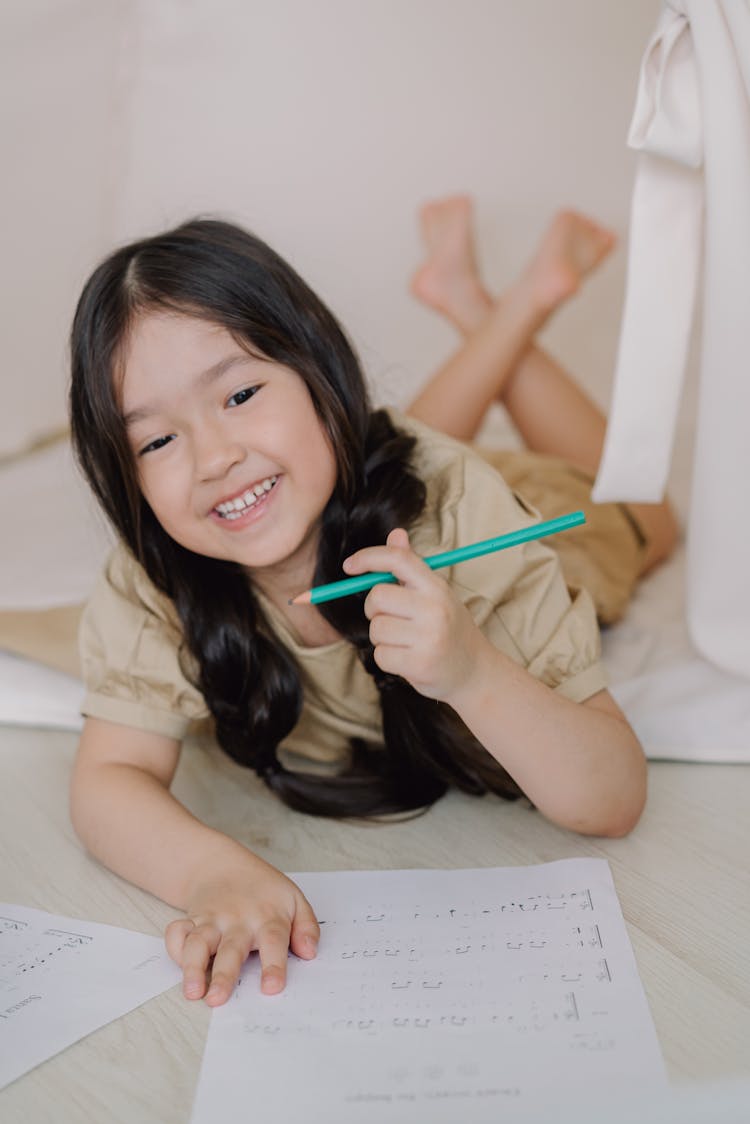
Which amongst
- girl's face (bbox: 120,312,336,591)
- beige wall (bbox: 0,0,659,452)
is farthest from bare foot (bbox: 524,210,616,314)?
girl's face (bbox: 120,312,336,591)

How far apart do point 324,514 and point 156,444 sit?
15 cm

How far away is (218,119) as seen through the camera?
5.70 feet

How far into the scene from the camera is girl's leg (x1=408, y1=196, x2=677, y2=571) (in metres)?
1.39

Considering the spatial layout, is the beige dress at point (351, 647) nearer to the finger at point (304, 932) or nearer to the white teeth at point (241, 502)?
the white teeth at point (241, 502)

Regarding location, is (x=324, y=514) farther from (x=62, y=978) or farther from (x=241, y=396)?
(x=62, y=978)

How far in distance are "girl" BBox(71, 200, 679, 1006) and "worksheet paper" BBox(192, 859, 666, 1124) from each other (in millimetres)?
81

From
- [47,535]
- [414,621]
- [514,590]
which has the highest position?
[414,621]

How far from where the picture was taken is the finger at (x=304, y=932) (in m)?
0.71

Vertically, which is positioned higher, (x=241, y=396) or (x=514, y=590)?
(x=241, y=396)

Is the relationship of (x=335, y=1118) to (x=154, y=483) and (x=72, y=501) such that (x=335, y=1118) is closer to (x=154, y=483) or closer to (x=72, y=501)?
(x=154, y=483)

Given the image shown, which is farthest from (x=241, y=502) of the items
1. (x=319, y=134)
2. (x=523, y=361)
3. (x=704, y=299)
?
(x=319, y=134)

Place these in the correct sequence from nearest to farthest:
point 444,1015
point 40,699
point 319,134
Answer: point 444,1015
point 40,699
point 319,134

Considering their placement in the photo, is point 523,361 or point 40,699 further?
point 523,361

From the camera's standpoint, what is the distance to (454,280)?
151cm
